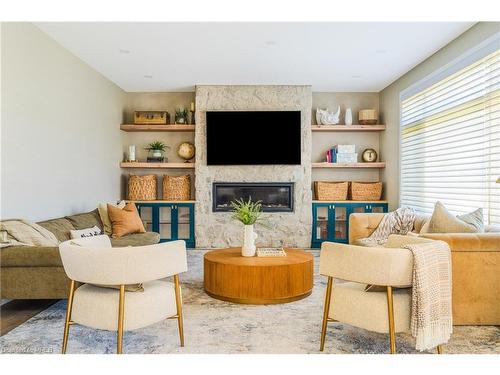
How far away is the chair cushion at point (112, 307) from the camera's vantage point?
2.40m

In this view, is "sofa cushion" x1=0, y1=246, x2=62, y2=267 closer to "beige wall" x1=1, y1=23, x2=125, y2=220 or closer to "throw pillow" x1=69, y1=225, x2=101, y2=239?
"beige wall" x1=1, y1=23, x2=125, y2=220

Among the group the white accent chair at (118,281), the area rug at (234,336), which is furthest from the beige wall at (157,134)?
the white accent chair at (118,281)

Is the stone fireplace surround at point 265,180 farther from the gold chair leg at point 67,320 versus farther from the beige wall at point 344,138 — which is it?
the gold chair leg at point 67,320

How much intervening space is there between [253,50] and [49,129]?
2.44m

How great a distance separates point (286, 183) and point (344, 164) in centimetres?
103

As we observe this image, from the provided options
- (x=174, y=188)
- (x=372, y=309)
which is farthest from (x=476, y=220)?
(x=174, y=188)

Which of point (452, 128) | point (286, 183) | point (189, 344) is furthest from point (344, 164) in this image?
point (189, 344)

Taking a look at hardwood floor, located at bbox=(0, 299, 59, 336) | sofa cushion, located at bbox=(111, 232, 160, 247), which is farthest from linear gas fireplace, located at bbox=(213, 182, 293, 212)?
hardwood floor, located at bbox=(0, 299, 59, 336)

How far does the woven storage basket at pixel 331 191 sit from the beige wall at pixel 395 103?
72 centimetres

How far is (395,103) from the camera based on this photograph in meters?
6.30

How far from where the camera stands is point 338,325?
3.08m

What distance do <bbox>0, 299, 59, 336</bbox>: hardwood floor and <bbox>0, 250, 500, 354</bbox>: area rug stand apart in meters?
0.07

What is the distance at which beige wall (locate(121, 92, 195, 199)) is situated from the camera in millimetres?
7066
